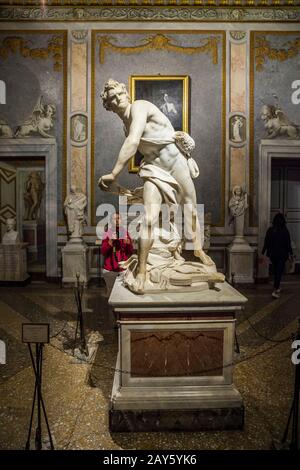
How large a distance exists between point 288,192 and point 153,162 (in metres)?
6.75

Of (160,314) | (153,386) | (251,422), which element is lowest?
(251,422)

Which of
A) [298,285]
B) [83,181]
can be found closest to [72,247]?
[83,181]

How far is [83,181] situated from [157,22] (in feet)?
12.0

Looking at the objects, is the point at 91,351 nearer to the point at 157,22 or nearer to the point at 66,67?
the point at 66,67

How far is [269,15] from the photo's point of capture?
8.07m

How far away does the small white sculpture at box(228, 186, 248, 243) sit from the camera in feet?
26.0

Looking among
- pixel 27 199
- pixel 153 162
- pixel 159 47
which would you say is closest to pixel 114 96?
pixel 153 162

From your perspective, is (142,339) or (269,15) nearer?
(142,339)

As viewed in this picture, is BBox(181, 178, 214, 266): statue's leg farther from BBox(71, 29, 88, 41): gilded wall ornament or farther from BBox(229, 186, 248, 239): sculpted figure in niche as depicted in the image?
BBox(71, 29, 88, 41): gilded wall ornament

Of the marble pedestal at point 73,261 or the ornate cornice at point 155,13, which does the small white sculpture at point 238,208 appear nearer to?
the marble pedestal at point 73,261

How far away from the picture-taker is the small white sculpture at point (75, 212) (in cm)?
792

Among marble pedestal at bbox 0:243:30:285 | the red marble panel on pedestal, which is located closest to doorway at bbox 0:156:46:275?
marble pedestal at bbox 0:243:30:285

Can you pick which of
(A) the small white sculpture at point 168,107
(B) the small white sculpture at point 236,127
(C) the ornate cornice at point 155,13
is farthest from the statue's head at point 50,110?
(B) the small white sculpture at point 236,127

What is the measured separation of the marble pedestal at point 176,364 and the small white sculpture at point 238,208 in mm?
5282
